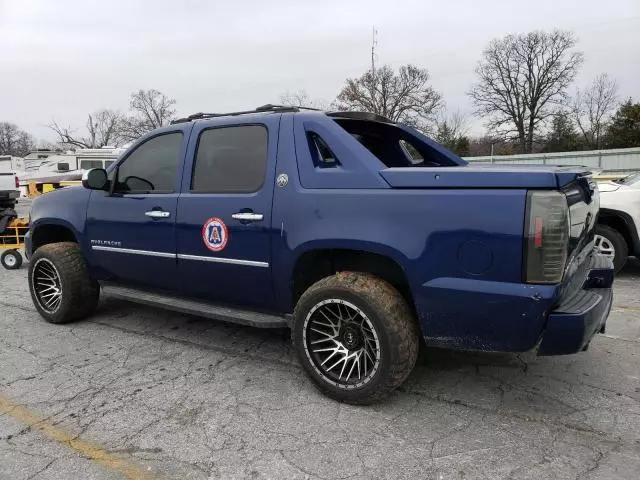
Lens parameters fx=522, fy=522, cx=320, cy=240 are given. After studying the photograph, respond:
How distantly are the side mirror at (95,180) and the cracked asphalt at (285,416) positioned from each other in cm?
135

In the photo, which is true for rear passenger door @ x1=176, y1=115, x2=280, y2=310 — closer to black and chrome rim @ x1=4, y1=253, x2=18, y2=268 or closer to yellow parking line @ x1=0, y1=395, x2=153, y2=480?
yellow parking line @ x1=0, y1=395, x2=153, y2=480

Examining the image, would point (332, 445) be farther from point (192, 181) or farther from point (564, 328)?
point (192, 181)

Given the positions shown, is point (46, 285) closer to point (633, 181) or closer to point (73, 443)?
point (73, 443)

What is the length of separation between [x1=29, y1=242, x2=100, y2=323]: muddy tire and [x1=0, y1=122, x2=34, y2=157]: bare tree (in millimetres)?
89982

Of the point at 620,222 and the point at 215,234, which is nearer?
the point at 215,234

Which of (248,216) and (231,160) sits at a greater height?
(231,160)

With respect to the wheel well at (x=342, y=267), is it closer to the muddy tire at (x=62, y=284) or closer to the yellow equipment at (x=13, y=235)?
the muddy tire at (x=62, y=284)

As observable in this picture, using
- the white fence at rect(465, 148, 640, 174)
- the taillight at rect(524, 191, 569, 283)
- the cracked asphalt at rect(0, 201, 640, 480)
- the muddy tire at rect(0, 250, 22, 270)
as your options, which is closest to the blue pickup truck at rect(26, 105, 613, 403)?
the taillight at rect(524, 191, 569, 283)

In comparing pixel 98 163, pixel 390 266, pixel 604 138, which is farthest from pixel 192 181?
pixel 604 138

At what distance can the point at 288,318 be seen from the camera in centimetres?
362

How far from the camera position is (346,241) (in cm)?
318

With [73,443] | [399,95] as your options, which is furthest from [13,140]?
[73,443]

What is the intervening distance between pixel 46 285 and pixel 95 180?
1.44m

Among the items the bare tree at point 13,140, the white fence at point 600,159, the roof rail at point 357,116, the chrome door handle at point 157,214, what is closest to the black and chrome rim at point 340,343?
the roof rail at point 357,116
